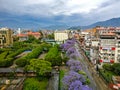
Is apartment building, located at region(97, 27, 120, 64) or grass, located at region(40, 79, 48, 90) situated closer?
grass, located at region(40, 79, 48, 90)

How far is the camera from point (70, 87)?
22.9 m

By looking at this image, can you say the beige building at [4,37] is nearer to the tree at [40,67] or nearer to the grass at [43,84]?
the tree at [40,67]

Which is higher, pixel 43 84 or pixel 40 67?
pixel 40 67

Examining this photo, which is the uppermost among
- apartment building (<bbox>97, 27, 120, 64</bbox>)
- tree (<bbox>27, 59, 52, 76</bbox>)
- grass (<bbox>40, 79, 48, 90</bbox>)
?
apartment building (<bbox>97, 27, 120, 64</bbox>)

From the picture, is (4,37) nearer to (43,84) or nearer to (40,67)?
(40,67)

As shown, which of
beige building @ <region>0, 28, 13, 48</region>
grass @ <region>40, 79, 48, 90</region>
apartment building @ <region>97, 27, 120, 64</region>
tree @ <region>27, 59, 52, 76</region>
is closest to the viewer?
grass @ <region>40, 79, 48, 90</region>

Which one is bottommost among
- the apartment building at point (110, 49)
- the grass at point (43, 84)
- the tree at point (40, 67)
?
the grass at point (43, 84)

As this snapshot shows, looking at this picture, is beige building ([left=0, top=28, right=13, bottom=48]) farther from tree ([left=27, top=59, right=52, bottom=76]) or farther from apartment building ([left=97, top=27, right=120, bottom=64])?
apartment building ([left=97, top=27, right=120, bottom=64])

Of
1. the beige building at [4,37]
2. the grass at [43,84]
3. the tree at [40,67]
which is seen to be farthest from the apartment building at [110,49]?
the beige building at [4,37]

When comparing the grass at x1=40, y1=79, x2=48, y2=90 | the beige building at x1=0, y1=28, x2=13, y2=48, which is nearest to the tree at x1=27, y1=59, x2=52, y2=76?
the grass at x1=40, y1=79, x2=48, y2=90

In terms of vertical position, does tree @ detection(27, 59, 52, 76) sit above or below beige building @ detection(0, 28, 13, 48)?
below

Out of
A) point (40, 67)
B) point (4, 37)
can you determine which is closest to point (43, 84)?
point (40, 67)

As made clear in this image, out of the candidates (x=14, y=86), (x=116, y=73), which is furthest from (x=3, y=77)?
(x=116, y=73)

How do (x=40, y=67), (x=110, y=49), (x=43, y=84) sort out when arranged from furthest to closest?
1. (x=110, y=49)
2. (x=40, y=67)
3. (x=43, y=84)
